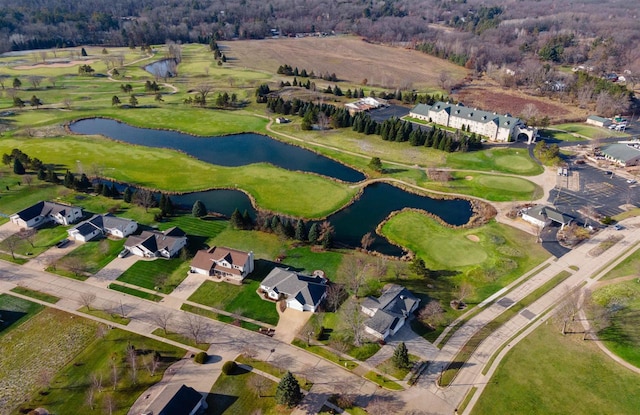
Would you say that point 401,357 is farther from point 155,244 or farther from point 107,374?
point 155,244

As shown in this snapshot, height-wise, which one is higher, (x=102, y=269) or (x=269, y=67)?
(x=269, y=67)

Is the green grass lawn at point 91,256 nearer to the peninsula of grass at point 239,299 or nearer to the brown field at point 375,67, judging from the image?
the peninsula of grass at point 239,299

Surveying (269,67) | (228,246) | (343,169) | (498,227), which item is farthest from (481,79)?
(228,246)

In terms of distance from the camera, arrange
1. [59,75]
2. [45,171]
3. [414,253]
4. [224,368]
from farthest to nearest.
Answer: [59,75]
[45,171]
[414,253]
[224,368]

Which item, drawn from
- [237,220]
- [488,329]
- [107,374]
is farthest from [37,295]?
[488,329]

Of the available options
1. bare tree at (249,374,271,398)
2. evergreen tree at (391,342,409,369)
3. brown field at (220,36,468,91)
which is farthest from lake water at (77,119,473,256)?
brown field at (220,36,468,91)

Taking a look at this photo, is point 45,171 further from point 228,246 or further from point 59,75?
point 59,75

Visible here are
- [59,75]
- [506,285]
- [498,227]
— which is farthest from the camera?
[59,75]

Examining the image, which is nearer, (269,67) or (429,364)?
(429,364)

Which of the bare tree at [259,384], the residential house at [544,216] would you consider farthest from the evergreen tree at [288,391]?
the residential house at [544,216]
